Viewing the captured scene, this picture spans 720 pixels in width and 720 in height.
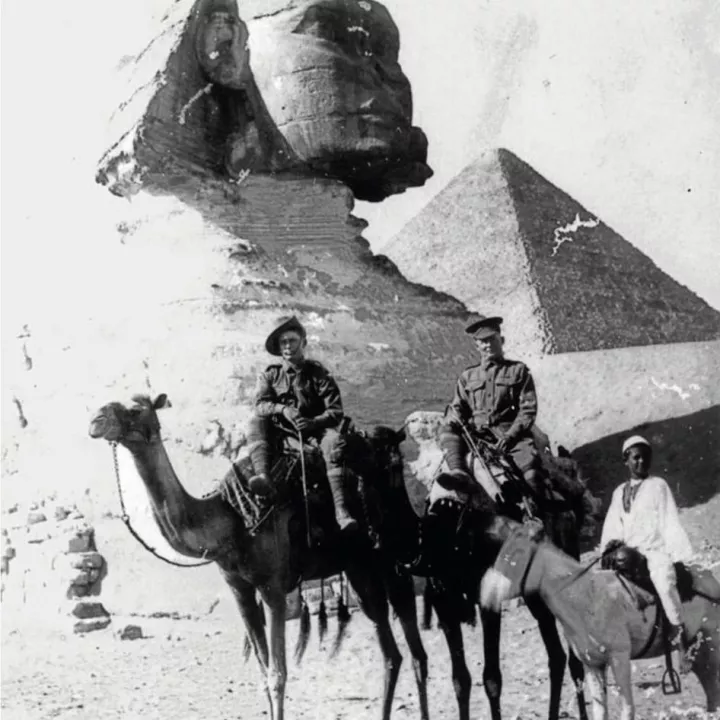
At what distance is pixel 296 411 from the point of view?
297 inches

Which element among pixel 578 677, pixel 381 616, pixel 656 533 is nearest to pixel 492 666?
pixel 578 677

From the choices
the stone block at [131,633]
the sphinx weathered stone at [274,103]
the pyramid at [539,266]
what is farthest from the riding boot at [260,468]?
the pyramid at [539,266]

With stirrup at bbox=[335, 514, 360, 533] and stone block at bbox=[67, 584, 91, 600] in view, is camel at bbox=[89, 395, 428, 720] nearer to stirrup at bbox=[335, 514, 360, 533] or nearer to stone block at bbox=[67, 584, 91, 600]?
stirrup at bbox=[335, 514, 360, 533]

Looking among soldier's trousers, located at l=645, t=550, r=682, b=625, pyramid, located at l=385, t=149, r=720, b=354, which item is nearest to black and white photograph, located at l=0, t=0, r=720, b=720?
soldier's trousers, located at l=645, t=550, r=682, b=625

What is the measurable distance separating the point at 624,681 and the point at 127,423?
2.63m

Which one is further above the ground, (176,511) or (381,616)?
(176,511)

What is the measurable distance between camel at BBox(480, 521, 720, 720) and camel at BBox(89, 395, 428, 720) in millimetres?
513

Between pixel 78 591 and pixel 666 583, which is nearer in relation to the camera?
pixel 666 583

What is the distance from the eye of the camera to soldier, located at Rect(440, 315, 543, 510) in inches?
305

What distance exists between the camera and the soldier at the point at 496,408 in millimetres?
7758

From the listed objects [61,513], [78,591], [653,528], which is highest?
[61,513]

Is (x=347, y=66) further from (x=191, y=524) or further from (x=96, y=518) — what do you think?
(x=191, y=524)

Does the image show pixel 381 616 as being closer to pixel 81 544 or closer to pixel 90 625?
pixel 90 625

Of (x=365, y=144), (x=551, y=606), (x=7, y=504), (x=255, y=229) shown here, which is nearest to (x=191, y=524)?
(x=551, y=606)
